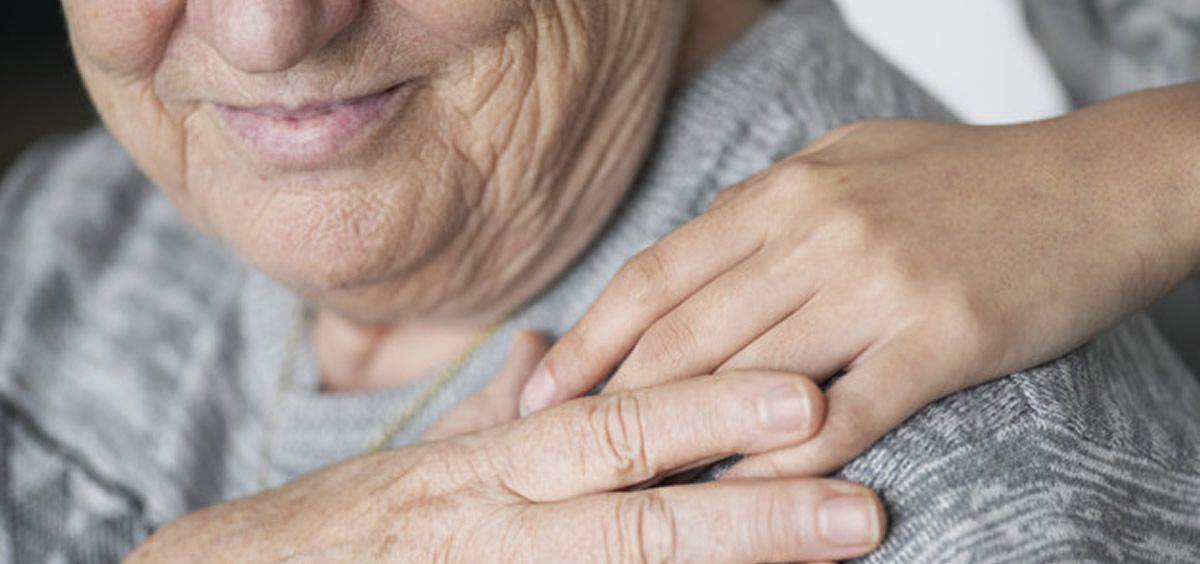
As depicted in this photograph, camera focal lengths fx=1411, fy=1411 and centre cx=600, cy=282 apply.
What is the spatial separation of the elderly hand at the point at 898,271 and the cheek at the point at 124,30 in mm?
406

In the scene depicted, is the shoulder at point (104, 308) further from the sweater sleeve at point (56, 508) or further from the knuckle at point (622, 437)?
the knuckle at point (622, 437)

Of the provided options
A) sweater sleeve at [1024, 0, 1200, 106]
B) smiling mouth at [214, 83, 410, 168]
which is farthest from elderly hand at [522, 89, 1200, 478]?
sweater sleeve at [1024, 0, 1200, 106]

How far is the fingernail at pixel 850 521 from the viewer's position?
816 mm

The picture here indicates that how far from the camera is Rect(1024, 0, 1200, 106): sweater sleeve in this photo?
1.47 metres

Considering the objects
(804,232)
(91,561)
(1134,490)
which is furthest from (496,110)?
(91,561)

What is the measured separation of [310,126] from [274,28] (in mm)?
115

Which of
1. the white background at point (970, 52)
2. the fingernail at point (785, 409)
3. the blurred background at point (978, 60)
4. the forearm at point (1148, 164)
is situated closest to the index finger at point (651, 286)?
the fingernail at point (785, 409)

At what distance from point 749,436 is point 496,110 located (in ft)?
1.21

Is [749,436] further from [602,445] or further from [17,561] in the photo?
[17,561]

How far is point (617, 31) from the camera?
1116 millimetres

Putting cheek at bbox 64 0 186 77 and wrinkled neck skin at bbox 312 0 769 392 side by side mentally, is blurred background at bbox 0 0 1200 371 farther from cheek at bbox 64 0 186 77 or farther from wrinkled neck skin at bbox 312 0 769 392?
cheek at bbox 64 0 186 77

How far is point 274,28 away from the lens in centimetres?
98

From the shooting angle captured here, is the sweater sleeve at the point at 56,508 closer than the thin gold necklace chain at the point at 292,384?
No

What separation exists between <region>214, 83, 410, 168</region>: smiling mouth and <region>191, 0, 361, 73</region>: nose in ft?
0.22
